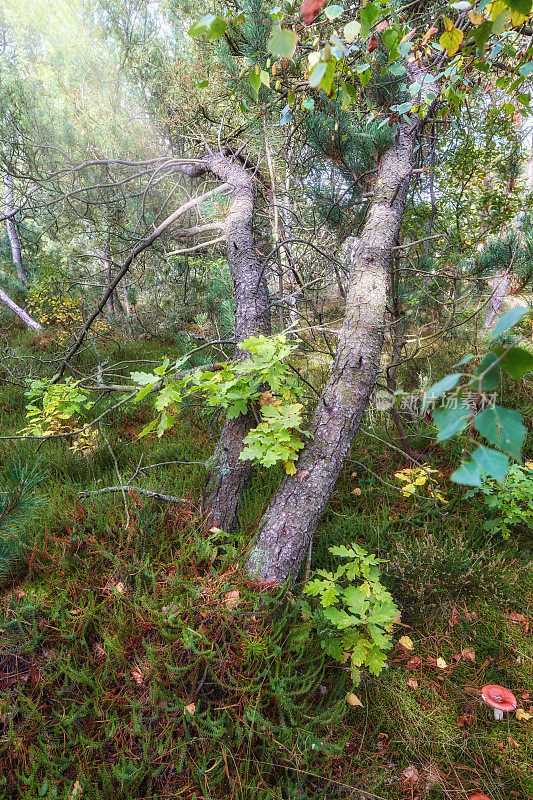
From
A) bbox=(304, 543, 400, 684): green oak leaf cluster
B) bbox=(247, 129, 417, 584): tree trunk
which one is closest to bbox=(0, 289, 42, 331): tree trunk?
bbox=(247, 129, 417, 584): tree trunk

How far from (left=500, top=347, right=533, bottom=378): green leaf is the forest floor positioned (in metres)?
1.80

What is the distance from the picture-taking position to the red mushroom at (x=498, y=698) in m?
1.79

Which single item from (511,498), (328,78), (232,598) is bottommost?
(511,498)

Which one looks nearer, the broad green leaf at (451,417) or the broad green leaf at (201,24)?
the broad green leaf at (451,417)

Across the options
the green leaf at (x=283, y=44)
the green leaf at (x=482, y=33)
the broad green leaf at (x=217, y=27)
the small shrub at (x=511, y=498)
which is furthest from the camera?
the small shrub at (x=511, y=498)

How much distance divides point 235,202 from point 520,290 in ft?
10.7

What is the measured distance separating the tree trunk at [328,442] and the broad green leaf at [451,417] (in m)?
1.58

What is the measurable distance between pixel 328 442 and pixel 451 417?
161 centimetres

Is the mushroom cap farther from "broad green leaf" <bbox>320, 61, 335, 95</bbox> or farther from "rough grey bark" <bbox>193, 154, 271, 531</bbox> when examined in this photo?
"broad green leaf" <bbox>320, 61, 335, 95</bbox>

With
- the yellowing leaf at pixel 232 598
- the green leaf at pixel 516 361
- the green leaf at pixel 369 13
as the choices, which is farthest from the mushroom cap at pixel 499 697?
the green leaf at pixel 369 13

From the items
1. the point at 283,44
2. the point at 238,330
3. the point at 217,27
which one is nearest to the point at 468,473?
the point at 283,44

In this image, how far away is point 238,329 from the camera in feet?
8.93

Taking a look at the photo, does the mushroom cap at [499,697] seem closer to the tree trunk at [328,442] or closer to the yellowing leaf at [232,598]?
the tree trunk at [328,442]

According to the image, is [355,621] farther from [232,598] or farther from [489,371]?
[489,371]
